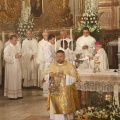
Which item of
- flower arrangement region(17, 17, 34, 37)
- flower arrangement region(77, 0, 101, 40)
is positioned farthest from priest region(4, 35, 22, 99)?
flower arrangement region(17, 17, 34, 37)

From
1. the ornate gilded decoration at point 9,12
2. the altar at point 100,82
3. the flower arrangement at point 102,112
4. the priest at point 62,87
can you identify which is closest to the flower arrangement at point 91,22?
the altar at point 100,82

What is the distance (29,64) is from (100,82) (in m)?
6.17

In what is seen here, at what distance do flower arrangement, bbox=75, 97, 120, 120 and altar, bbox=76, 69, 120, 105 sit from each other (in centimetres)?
22

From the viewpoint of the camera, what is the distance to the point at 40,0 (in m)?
17.9

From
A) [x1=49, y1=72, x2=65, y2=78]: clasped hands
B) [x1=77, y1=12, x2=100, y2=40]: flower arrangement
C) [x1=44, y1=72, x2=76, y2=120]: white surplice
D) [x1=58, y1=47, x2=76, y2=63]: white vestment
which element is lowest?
[x1=44, y1=72, x2=76, y2=120]: white surplice

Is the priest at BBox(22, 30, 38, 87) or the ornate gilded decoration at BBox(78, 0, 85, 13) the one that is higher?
the ornate gilded decoration at BBox(78, 0, 85, 13)

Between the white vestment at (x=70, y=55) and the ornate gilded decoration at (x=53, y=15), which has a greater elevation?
the ornate gilded decoration at (x=53, y=15)

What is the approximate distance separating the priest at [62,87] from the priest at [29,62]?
238 inches

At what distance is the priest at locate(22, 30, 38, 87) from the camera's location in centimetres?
1464

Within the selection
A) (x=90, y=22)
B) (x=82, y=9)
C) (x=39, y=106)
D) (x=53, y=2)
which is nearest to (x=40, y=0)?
(x=53, y=2)

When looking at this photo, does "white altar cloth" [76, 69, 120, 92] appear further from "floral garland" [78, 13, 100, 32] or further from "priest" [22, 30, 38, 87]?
"priest" [22, 30, 38, 87]

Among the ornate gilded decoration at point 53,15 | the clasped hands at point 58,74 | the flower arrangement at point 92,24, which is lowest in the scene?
the clasped hands at point 58,74

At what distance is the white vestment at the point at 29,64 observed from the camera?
14641mm

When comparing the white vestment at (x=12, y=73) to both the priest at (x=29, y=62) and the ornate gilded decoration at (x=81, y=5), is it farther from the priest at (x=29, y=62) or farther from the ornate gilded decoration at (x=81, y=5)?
the ornate gilded decoration at (x=81, y=5)
